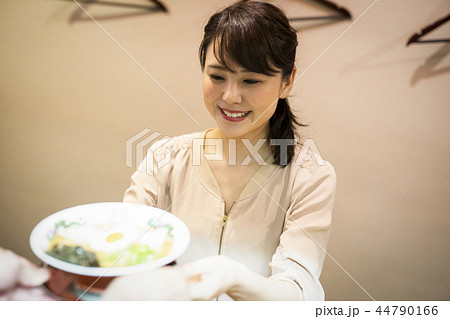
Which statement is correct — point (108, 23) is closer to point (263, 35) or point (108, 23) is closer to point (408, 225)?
point (263, 35)

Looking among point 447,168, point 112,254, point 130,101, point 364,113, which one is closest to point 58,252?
point 112,254

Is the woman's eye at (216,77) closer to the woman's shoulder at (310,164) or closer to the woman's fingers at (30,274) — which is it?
the woman's shoulder at (310,164)

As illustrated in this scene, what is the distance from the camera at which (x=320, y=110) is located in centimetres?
85

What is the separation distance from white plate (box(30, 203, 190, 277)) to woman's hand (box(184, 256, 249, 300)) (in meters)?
0.05

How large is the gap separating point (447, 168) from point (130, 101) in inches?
30.7

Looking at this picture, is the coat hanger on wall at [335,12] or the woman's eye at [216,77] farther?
the coat hanger on wall at [335,12]

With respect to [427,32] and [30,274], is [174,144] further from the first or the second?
[427,32]

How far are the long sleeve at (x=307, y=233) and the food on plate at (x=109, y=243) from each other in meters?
0.25

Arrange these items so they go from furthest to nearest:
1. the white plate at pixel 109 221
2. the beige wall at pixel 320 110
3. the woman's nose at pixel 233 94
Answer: the beige wall at pixel 320 110 < the woman's nose at pixel 233 94 < the white plate at pixel 109 221

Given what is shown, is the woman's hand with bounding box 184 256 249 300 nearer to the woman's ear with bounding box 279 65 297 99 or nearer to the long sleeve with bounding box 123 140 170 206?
the long sleeve with bounding box 123 140 170 206

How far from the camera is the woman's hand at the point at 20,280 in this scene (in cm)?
60

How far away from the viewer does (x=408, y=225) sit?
2.68 ft

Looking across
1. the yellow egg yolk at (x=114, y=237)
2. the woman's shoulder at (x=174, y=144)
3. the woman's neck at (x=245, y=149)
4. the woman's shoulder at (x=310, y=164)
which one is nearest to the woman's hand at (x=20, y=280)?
the yellow egg yolk at (x=114, y=237)

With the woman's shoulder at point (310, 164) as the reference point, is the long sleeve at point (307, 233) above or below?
below
